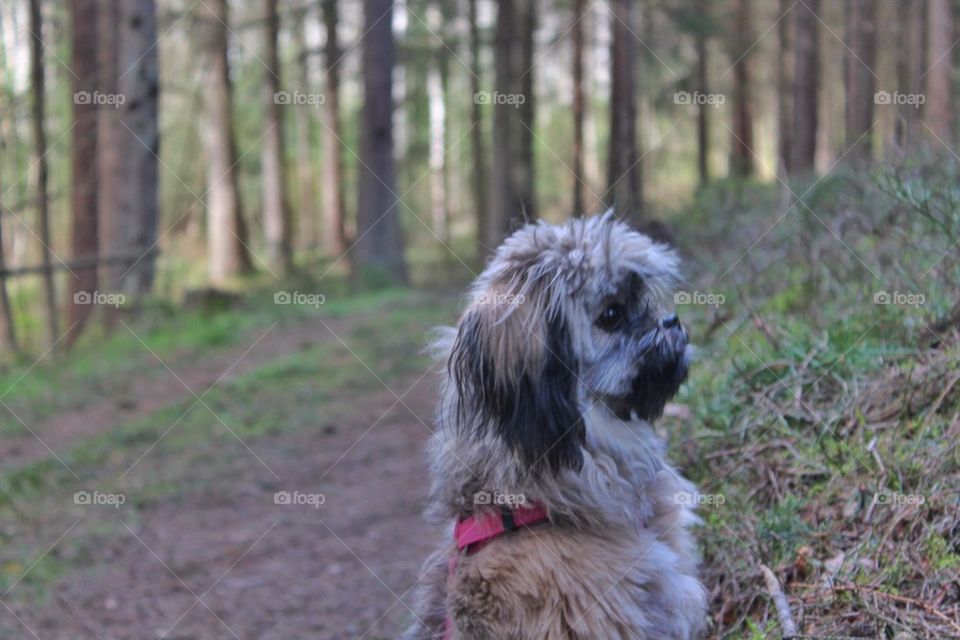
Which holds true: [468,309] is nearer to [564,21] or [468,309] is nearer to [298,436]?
[298,436]

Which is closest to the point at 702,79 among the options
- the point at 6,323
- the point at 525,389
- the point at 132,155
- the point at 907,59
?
the point at 907,59

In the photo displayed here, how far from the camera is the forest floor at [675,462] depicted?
441cm

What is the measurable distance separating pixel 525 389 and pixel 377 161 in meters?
16.6

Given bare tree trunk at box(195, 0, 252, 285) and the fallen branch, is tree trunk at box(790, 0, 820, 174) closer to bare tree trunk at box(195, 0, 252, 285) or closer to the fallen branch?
bare tree trunk at box(195, 0, 252, 285)

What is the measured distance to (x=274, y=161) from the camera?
26078 millimetres

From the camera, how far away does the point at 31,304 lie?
25125 millimetres

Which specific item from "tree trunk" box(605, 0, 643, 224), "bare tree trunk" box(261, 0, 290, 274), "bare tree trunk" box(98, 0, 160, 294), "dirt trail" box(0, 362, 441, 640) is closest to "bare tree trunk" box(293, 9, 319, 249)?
"bare tree trunk" box(261, 0, 290, 274)

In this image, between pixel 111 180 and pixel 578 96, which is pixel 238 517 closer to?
pixel 111 180

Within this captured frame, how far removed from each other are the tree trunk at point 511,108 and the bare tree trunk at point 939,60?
8587 millimetres

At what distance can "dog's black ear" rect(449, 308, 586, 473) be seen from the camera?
11.9ft

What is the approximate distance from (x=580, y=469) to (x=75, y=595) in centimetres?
425

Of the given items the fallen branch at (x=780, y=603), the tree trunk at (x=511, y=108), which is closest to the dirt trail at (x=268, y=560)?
the fallen branch at (x=780, y=603)

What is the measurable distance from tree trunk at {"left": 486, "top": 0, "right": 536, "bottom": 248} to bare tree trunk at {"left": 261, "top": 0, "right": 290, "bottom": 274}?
4974 mm

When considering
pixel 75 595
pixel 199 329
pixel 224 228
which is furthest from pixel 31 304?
pixel 75 595
